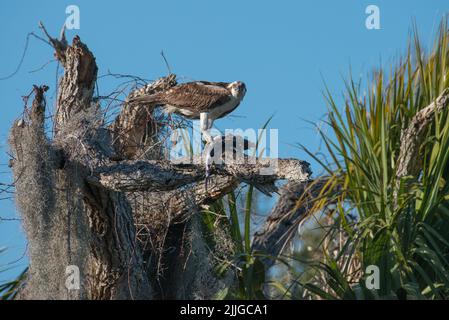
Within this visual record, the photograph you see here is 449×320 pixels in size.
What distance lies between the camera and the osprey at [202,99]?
8898 mm

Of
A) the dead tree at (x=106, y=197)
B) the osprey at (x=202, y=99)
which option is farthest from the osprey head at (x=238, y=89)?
the dead tree at (x=106, y=197)

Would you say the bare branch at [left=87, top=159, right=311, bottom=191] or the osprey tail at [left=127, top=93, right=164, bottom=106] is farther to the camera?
the osprey tail at [left=127, top=93, right=164, bottom=106]

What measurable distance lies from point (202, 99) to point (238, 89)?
12.8 inches

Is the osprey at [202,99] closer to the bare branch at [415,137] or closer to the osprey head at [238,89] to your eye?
the osprey head at [238,89]

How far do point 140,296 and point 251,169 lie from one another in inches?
52.4

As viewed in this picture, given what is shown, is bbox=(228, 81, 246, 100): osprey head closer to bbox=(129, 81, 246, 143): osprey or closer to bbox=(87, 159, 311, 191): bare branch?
bbox=(129, 81, 246, 143): osprey

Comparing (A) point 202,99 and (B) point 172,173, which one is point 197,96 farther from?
(B) point 172,173

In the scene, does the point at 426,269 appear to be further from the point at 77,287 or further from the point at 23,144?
the point at 23,144

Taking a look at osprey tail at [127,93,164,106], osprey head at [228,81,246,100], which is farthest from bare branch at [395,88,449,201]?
osprey tail at [127,93,164,106]

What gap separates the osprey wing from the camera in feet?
29.3

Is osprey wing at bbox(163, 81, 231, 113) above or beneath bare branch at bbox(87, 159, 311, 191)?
above

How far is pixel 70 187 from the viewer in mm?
7758

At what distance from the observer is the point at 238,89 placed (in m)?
9.18

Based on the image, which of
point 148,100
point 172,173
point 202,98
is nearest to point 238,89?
point 202,98
